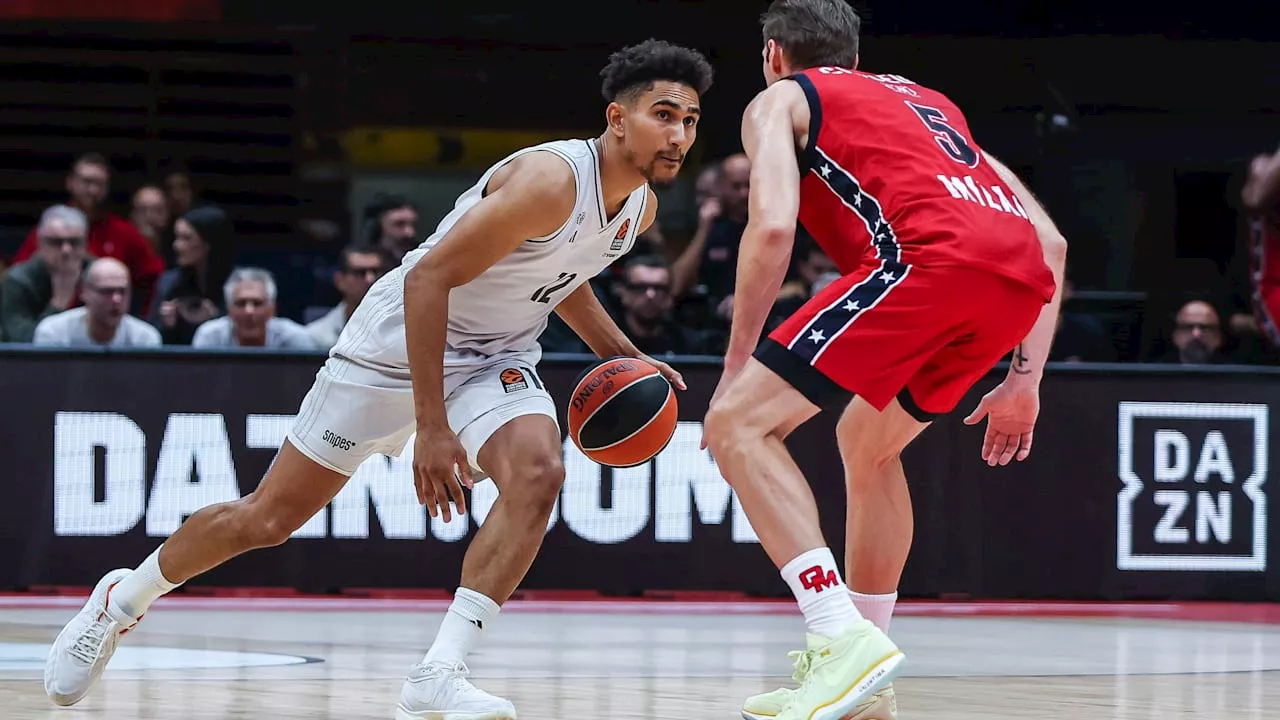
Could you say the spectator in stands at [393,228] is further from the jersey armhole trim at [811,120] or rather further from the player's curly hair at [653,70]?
the jersey armhole trim at [811,120]

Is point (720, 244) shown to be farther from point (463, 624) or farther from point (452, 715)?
point (452, 715)

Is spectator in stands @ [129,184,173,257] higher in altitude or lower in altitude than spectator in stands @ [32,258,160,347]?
higher

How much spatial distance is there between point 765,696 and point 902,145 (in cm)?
146

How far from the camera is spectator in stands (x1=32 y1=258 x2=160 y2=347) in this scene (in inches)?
384

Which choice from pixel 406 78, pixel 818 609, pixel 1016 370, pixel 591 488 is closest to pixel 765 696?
pixel 818 609

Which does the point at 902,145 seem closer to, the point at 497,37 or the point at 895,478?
the point at 895,478

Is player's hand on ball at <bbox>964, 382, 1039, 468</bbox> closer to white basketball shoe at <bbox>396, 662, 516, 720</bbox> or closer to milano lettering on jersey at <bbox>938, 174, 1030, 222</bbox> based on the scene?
milano lettering on jersey at <bbox>938, 174, 1030, 222</bbox>

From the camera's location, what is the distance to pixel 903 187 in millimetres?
5105

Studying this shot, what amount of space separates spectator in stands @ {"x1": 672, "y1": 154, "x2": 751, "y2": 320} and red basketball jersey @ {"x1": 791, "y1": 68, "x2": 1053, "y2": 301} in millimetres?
5731

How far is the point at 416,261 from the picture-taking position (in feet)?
18.1

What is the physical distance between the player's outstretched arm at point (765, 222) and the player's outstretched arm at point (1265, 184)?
6521mm

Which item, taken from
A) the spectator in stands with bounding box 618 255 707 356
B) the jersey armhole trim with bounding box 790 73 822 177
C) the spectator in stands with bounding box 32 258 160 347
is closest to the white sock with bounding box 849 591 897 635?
the jersey armhole trim with bounding box 790 73 822 177

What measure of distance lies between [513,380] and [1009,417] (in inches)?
53.8

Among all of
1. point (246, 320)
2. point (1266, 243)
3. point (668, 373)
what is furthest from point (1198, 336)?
point (668, 373)
